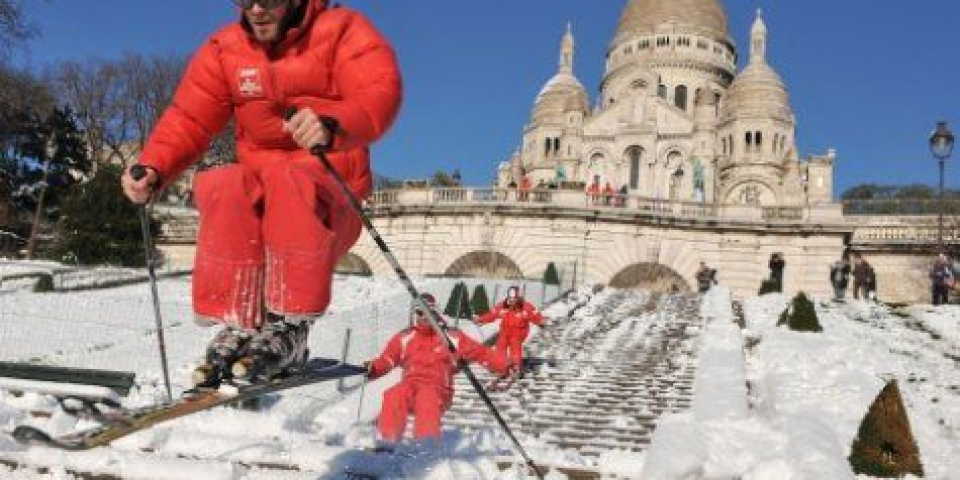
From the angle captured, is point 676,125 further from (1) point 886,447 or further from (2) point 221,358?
(2) point 221,358

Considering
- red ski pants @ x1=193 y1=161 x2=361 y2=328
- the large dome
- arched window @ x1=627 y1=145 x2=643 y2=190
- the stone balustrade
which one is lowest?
red ski pants @ x1=193 y1=161 x2=361 y2=328

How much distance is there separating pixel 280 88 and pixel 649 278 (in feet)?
103

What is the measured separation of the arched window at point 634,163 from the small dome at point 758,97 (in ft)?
23.1

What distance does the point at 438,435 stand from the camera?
6809mm

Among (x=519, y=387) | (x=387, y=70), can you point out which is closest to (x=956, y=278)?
(x=519, y=387)

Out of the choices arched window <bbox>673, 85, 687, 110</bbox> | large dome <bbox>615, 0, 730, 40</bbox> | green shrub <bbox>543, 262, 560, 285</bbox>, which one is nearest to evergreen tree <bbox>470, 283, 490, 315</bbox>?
green shrub <bbox>543, 262, 560, 285</bbox>

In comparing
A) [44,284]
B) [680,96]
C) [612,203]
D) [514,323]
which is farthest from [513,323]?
[680,96]

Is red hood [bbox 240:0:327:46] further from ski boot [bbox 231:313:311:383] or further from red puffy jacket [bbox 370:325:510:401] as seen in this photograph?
red puffy jacket [bbox 370:325:510:401]

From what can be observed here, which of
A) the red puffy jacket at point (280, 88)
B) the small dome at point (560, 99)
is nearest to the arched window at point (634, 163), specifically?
the small dome at point (560, 99)

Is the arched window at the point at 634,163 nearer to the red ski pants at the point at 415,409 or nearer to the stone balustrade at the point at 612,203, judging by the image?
the stone balustrade at the point at 612,203

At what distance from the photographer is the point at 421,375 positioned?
7.14 m

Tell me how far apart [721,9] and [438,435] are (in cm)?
8360

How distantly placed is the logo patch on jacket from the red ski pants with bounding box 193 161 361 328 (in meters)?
0.30

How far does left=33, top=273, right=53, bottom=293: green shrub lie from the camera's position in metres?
21.1
